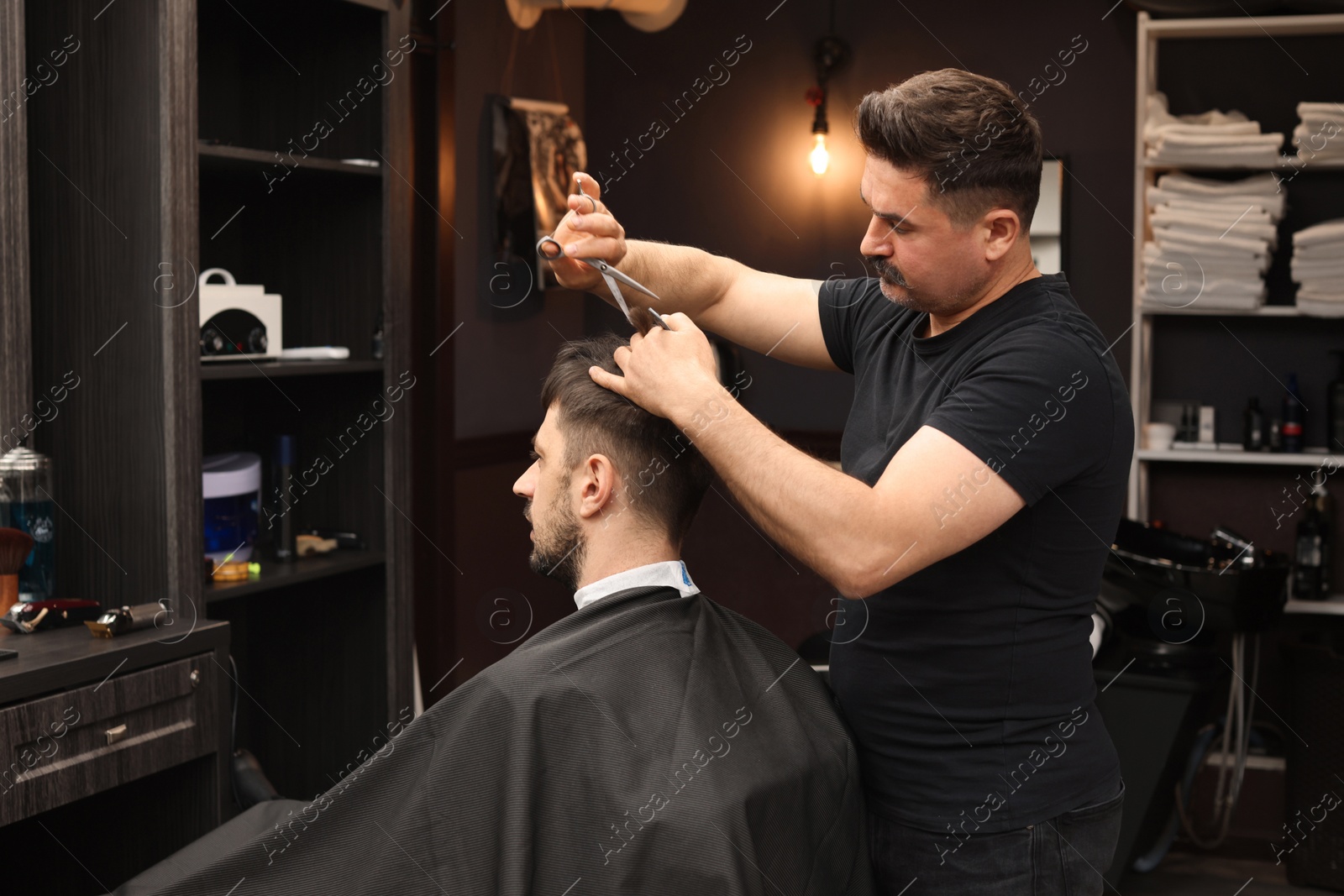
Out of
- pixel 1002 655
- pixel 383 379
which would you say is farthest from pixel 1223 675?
pixel 383 379

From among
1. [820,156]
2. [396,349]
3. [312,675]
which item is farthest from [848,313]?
[820,156]

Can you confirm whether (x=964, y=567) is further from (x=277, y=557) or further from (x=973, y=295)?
(x=277, y=557)

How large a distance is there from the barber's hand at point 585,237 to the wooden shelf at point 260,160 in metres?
0.91

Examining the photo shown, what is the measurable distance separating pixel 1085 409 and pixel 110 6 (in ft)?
5.84

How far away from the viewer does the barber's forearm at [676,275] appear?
5.81 ft

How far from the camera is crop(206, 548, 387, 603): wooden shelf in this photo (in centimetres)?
234

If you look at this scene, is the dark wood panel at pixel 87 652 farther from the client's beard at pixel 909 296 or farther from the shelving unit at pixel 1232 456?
the shelving unit at pixel 1232 456

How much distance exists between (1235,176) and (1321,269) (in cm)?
38

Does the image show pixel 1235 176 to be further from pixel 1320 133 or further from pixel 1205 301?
pixel 1205 301

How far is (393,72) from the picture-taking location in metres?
2.54

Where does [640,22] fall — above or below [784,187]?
above

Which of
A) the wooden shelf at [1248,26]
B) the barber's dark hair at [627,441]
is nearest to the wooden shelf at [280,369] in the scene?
the barber's dark hair at [627,441]

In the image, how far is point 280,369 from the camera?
2.41 meters

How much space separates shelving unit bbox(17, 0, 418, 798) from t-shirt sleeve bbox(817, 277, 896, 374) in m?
1.10
